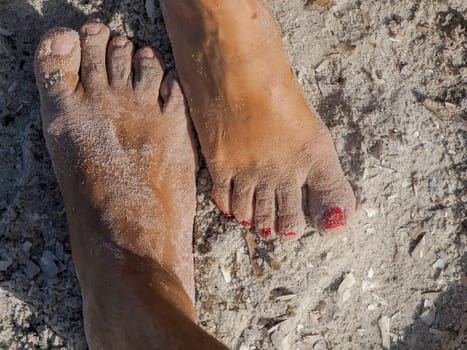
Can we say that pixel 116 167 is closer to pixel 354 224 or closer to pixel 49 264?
pixel 49 264

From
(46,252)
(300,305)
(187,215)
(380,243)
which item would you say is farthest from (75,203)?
(380,243)

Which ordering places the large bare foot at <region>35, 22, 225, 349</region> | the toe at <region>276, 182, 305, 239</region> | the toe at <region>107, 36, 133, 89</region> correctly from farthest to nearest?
the toe at <region>107, 36, 133, 89</region>
the toe at <region>276, 182, 305, 239</region>
the large bare foot at <region>35, 22, 225, 349</region>

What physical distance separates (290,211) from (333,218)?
0.11m

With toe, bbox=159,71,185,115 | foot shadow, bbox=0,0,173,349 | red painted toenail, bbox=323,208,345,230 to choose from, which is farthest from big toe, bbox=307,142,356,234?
foot shadow, bbox=0,0,173,349

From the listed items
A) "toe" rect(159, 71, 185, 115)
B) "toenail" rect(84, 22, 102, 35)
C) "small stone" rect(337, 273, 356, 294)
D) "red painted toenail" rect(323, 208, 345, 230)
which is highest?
"toenail" rect(84, 22, 102, 35)

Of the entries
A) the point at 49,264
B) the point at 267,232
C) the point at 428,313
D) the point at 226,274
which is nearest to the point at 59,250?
the point at 49,264

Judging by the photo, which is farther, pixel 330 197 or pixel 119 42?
pixel 119 42

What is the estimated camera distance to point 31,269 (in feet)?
5.22

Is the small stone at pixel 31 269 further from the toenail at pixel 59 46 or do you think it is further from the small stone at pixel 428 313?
the small stone at pixel 428 313

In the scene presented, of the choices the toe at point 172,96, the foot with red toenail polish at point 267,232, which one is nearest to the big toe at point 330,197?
the foot with red toenail polish at point 267,232

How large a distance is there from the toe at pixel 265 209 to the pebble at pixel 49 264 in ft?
1.74

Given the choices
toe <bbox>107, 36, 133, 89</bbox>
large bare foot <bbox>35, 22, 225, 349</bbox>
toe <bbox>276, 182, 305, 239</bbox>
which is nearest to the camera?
large bare foot <bbox>35, 22, 225, 349</bbox>

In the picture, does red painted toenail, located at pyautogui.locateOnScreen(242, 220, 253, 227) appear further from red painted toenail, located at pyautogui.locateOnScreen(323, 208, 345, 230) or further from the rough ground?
red painted toenail, located at pyautogui.locateOnScreen(323, 208, 345, 230)

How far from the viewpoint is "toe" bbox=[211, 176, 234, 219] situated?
1.59 meters
